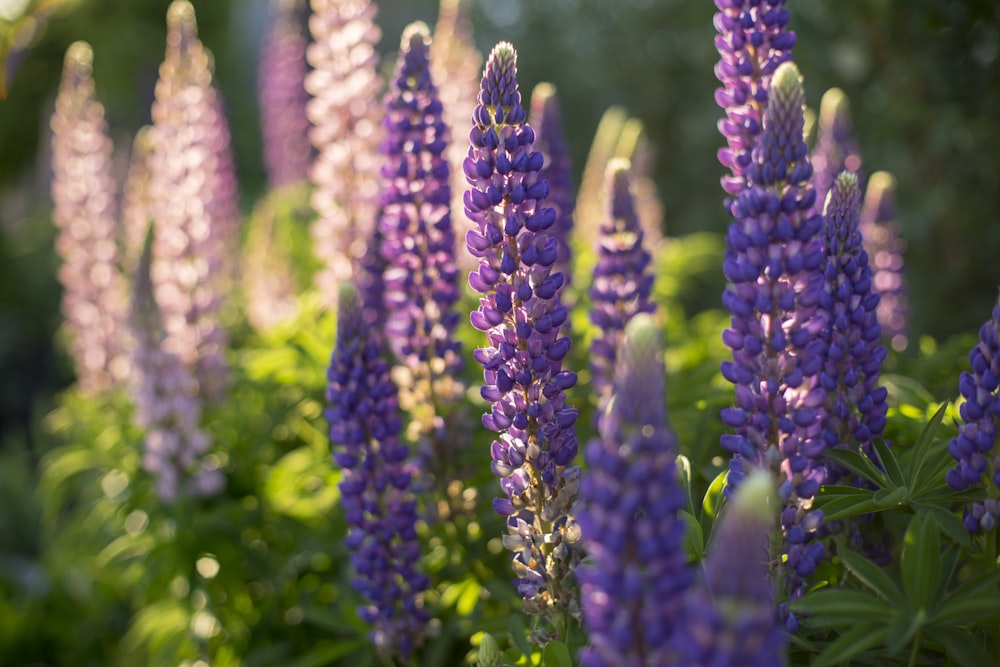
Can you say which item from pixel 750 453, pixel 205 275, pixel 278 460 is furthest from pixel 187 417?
pixel 750 453

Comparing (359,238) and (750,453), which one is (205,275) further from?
(750,453)

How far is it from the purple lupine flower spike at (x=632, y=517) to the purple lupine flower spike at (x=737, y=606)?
11 centimetres

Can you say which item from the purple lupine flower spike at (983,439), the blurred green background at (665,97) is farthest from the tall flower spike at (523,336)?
the blurred green background at (665,97)

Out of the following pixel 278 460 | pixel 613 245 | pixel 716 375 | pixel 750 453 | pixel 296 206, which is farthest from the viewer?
pixel 296 206

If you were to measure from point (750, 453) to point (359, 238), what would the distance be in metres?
2.14

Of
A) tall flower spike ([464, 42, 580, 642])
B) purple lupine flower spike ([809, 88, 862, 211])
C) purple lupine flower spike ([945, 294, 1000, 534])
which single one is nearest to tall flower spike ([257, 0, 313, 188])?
purple lupine flower spike ([809, 88, 862, 211])

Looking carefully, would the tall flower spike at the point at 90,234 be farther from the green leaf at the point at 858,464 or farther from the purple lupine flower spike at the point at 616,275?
the green leaf at the point at 858,464

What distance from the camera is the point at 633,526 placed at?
1.30 metres

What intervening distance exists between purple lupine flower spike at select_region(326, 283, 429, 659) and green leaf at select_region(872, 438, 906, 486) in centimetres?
114

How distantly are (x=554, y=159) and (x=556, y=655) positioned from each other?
188 centimetres

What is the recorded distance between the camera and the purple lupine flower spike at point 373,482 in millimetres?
2287

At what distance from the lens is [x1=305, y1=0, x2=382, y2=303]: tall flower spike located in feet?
11.7

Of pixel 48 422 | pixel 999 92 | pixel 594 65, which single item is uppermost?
pixel 594 65

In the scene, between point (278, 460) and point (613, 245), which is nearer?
point (613, 245)
